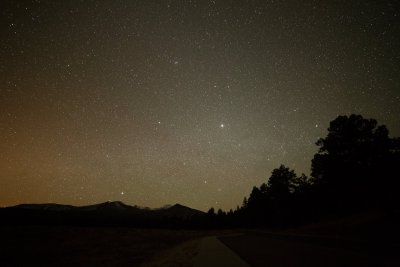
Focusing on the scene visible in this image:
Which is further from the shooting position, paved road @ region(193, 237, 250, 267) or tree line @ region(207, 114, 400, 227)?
tree line @ region(207, 114, 400, 227)

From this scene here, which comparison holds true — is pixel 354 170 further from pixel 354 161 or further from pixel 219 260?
pixel 219 260

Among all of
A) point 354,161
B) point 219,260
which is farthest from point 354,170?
point 219,260

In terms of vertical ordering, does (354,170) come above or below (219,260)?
above

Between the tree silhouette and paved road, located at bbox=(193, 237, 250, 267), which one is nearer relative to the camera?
paved road, located at bbox=(193, 237, 250, 267)

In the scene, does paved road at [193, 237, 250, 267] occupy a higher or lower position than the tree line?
lower

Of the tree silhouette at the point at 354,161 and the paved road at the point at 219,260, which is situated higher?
the tree silhouette at the point at 354,161

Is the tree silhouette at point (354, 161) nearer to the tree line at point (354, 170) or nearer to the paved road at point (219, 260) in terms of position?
the tree line at point (354, 170)

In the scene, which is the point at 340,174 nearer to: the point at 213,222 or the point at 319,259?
the point at 319,259

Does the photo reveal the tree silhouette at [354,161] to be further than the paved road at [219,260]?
Yes

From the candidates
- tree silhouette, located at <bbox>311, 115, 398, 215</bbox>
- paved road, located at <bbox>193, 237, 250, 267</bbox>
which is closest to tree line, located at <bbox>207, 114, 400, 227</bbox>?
tree silhouette, located at <bbox>311, 115, 398, 215</bbox>

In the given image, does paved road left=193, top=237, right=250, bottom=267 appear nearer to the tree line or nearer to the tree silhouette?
the tree line

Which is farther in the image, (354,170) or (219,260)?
(354,170)

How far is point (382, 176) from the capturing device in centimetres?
3381

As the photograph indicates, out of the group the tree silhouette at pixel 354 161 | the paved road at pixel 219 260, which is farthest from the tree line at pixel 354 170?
the paved road at pixel 219 260
